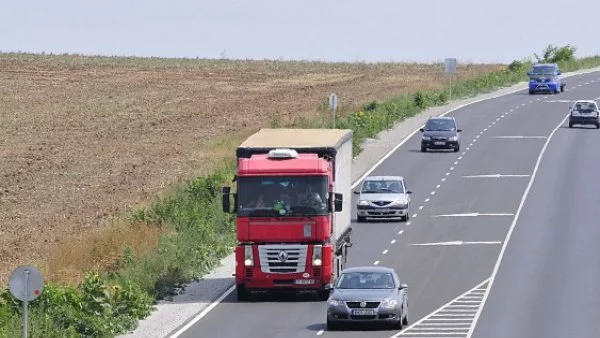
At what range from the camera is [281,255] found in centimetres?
Result: 3769

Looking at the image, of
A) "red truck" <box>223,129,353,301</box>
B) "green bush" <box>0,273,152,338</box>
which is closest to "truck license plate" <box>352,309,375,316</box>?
"red truck" <box>223,129,353,301</box>

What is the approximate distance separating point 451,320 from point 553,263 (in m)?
10.2

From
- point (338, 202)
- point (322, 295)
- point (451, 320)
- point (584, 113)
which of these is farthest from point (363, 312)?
point (584, 113)

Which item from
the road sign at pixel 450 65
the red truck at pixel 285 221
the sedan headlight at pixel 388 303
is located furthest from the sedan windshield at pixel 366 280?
the road sign at pixel 450 65

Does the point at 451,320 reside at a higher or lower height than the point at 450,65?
lower

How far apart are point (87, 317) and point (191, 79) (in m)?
97.5

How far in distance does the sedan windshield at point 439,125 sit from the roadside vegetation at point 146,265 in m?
3.60

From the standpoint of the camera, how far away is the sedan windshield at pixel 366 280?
34.1 meters

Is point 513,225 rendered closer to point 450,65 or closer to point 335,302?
point 335,302

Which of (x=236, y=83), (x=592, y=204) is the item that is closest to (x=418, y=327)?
(x=592, y=204)

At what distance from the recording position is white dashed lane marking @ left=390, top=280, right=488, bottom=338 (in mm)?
A: 33562

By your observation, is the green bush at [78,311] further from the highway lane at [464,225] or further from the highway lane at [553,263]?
the highway lane at [553,263]

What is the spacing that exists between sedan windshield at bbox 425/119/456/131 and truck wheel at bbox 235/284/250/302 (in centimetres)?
3727

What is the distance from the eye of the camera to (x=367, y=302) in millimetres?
33406
